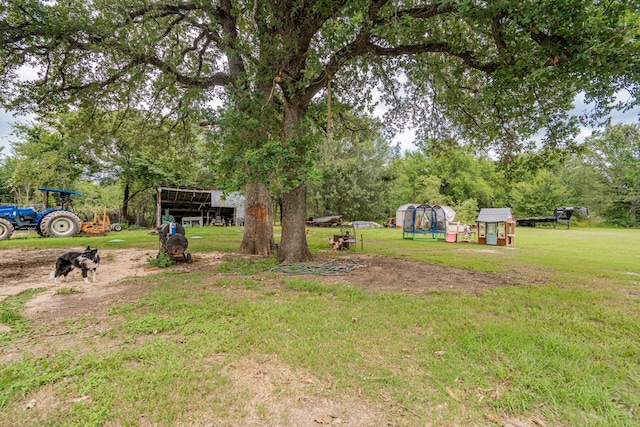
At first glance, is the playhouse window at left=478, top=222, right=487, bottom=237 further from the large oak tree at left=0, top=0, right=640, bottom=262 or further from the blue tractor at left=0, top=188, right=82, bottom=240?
the blue tractor at left=0, top=188, right=82, bottom=240

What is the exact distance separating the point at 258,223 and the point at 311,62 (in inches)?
191

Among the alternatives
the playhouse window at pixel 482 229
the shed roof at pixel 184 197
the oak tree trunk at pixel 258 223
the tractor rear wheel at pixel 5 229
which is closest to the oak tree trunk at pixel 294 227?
the oak tree trunk at pixel 258 223

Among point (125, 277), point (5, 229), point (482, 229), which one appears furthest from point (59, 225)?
point (482, 229)

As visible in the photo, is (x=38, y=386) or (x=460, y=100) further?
(x=460, y=100)

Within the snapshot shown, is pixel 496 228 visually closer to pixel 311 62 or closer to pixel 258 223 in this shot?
pixel 258 223

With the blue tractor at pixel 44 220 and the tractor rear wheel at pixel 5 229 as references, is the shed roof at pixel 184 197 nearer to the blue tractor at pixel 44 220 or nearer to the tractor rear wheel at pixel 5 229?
the blue tractor at pixel 44 220

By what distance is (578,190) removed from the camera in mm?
36812

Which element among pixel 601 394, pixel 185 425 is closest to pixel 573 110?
pixel 601 394

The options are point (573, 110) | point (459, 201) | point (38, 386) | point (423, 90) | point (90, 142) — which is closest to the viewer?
point (38, 386)

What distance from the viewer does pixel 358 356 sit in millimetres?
2596

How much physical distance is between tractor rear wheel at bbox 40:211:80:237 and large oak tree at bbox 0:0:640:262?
7.33 metres

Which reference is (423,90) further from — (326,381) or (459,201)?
(459,201)

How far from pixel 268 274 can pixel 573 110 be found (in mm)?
7274

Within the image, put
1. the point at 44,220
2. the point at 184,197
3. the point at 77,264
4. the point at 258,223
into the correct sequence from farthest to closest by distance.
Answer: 1. the point at 184,197
2. the point at 44,220
3. the point at 258,223
4. the point at 77,264
